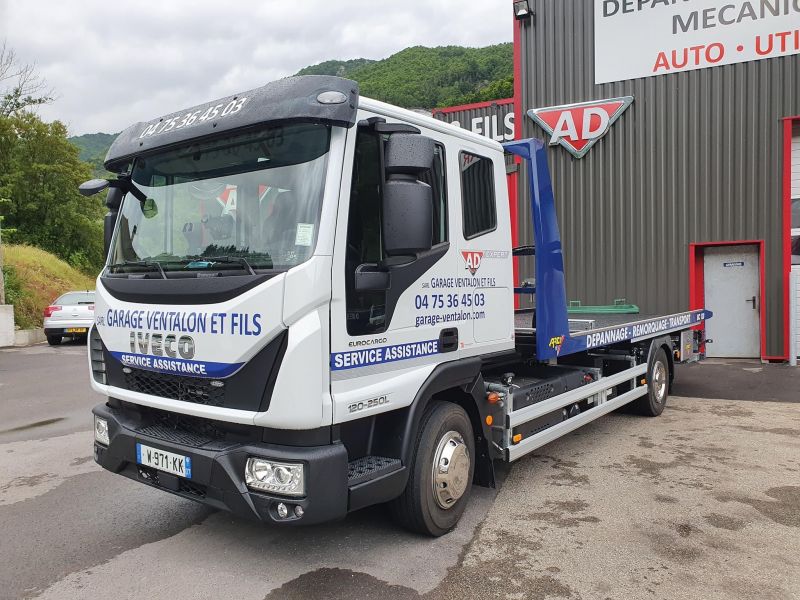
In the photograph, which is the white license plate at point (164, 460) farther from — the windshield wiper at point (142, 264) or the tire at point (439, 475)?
the tire at point (439, 475)

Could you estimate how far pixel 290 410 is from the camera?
9.57ft

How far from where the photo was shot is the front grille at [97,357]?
3.87 meters

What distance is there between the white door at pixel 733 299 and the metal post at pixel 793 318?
0.53 metres

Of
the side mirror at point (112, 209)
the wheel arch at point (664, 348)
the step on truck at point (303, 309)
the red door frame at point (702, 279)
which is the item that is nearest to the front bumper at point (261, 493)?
the step on truck at point (303, 309)

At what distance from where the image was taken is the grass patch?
18.5 m

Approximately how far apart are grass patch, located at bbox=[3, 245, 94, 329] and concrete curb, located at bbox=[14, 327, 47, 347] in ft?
2.44

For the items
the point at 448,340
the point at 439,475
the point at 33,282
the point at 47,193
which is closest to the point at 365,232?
the point at 448,340

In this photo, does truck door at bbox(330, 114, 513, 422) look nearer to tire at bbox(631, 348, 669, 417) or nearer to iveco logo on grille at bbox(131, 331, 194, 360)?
iveco logo on grille at bbox(131, 331, 194, 360)

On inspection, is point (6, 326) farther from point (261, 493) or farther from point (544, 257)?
point (261, 493)

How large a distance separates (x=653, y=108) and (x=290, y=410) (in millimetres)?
11169

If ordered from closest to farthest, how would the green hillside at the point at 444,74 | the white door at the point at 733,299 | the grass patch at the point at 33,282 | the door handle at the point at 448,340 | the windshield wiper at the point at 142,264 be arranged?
the windshield wiper at the point at 142,264
the door handle at the point at 448,340
the white door at the point at 733,299
the grass patch at the point at 33,282
the green hillside at the point at 444,74

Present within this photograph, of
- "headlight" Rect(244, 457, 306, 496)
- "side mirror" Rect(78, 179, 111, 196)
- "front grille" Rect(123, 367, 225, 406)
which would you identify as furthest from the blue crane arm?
"side mirror" Rect(78, 179, 111, 196)

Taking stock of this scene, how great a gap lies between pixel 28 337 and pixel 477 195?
1702 cm

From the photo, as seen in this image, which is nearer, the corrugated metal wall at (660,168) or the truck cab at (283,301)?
the truck cab at (283,301)
